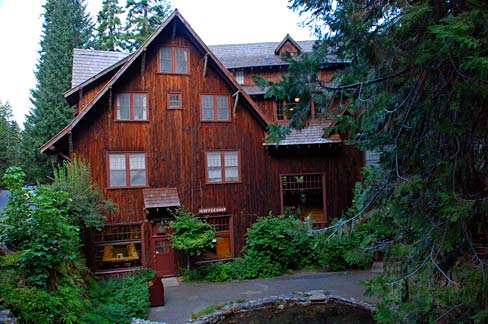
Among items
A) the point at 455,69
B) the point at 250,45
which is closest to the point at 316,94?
the point at 455,69

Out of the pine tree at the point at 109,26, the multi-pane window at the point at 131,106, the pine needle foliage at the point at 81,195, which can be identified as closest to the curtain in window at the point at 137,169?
the pine needle foliage at the point at 81,195

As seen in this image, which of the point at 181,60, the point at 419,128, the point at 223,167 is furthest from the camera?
the point at 223,167

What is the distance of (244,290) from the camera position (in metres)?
12.6

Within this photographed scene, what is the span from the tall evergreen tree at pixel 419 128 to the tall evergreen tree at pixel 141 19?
27.4m

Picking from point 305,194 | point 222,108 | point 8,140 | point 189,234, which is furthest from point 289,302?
point 8,140

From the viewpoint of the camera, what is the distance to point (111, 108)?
555 inches

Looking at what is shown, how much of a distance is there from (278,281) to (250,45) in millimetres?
13551

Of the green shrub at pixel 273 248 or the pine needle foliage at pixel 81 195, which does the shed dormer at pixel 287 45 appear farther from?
the pine needle foliage at pixel 81 195

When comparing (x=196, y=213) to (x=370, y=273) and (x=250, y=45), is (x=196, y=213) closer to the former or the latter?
(x=370, y=273)

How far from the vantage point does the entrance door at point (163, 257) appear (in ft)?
47.0

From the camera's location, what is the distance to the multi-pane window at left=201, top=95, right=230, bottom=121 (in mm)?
15375

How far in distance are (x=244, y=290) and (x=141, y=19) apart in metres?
26.1

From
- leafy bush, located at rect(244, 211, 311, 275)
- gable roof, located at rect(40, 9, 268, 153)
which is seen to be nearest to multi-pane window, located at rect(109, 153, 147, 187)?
gable roof, located at rect(40, 9, 268, 153)

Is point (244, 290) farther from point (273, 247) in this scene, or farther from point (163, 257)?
point (163, 257)
